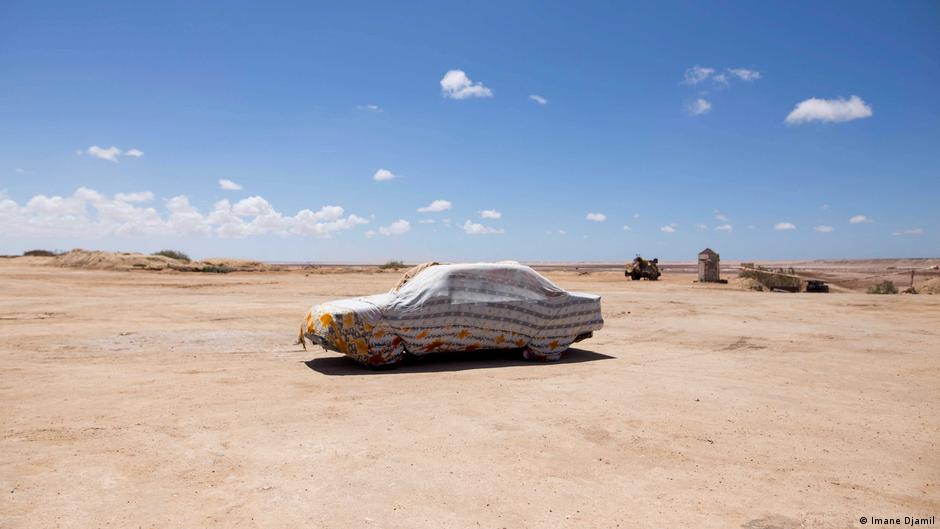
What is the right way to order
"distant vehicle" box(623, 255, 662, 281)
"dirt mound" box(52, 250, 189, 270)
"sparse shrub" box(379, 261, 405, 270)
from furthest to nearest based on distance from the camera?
"sparse shrub" box(379, 261, 405, 270) → "distant vehicle" box(623, 255, 662, 281) → "dirt mound" box(52, 250, 189, 270)

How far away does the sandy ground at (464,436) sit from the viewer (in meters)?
3.55

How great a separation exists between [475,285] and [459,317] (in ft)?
1.88

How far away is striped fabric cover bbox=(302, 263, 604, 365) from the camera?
788 centimetres

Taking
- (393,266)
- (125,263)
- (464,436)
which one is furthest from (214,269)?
(464,436)

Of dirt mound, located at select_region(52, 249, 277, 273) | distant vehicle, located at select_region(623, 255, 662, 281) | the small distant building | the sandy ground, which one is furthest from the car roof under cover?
dirt mound, located at select_region(52, 249, 277, 273)

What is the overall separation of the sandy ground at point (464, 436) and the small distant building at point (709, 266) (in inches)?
890

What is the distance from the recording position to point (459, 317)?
8312 mm

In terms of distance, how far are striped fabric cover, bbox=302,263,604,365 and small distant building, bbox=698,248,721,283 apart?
2520 cm

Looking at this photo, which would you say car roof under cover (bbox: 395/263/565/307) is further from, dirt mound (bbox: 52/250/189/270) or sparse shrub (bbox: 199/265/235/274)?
sparse shrub (bbox: 199/265/235/274)

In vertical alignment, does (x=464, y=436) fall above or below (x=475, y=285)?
below

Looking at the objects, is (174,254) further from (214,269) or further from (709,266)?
(709,266)

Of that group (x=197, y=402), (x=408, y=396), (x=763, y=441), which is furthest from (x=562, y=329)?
(x=197, y=402)

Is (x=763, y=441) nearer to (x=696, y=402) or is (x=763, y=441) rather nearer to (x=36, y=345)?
(x=696, y=402)

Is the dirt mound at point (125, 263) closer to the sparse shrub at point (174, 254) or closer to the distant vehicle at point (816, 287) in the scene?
the sparse shrub at point (174, 254)
